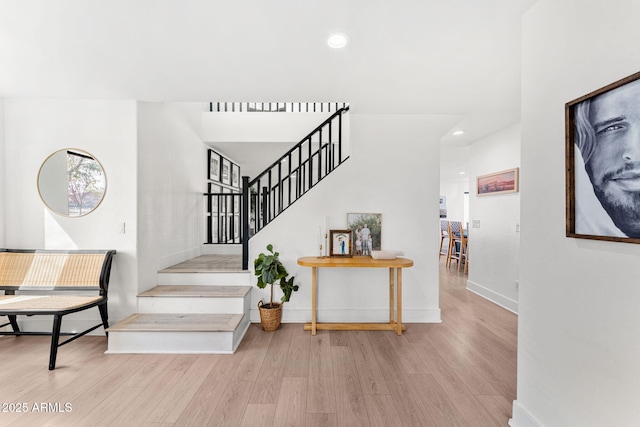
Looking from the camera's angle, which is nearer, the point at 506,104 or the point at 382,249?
the point at 506,104

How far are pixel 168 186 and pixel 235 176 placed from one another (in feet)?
9.89

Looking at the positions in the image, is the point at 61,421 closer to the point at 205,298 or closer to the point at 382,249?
the point at 205,298

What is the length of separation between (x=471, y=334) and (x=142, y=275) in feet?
12.2

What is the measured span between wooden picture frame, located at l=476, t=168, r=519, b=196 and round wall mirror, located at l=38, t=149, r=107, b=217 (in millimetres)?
5052

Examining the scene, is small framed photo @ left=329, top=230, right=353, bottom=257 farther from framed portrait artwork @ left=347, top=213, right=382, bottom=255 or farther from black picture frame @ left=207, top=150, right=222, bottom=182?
black picture frame @ left=207, top=150, right=222, bottom=182

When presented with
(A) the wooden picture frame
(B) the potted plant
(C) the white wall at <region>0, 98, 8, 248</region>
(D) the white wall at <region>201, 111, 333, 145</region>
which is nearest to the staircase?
(B) the potted plant

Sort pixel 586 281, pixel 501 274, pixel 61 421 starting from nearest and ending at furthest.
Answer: pixel 586 281
pixel 61 421
pixel 501 274

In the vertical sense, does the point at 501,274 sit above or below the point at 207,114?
below

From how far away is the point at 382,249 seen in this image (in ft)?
11.5

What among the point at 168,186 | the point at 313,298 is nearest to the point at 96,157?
the point at 168,186

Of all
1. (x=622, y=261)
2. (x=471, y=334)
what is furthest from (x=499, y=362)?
(x=622, y=261)

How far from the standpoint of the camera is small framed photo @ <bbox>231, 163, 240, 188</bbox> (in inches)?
255

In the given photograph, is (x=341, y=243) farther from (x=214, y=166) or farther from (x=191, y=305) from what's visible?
(x=214, y=166)

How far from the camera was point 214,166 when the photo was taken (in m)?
5.39
